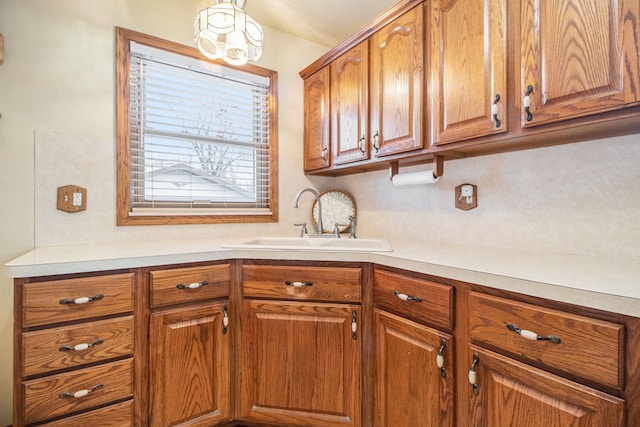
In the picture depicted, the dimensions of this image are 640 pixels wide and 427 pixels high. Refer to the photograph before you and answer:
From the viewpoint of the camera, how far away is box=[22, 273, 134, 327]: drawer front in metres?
1.06

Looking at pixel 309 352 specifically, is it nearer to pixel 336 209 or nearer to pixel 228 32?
pixel 336 209

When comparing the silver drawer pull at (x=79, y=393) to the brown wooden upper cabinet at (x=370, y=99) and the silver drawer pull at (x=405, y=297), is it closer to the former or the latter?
the silver drawer pull at (x=405, y=297)

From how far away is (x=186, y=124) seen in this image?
1865 millimetres

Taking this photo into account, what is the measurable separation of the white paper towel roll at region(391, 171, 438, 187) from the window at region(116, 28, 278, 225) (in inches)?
35.3

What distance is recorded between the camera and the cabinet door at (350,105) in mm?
1737

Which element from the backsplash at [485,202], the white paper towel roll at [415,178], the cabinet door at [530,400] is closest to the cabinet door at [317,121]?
the backsplash at [485,202]

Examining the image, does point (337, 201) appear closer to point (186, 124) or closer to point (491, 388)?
point (186, 124)

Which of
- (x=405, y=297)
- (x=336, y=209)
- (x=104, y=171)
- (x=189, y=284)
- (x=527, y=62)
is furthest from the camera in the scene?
(x=336, y=209)

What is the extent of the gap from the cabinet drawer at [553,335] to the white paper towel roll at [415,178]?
0.76m

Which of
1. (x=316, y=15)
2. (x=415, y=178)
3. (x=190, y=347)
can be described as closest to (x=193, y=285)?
(x=190, y=347)

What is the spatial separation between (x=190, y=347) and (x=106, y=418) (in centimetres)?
37

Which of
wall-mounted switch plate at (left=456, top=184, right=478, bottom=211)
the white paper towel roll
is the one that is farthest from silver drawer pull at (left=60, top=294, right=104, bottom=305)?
wall-mounted switch plate at (left=456, top=184, right=478, bottom=211)

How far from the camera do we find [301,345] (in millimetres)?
1403

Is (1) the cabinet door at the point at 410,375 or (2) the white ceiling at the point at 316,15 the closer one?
(1) the cabinet door at the point at 410,375
